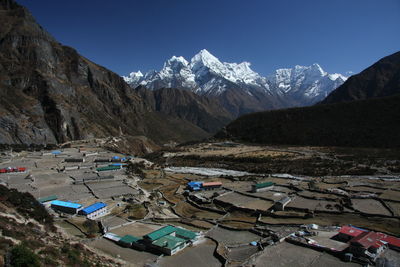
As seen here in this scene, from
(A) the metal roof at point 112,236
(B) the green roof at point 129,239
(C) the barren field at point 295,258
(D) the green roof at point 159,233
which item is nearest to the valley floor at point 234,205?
(C) the barren field at point 295,258

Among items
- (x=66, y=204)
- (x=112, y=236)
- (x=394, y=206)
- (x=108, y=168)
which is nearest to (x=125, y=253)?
(x=112, y=236)

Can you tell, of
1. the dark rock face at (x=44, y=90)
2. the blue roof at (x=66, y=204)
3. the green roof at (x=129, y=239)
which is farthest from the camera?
the dark rock face at (x=44, y=90)

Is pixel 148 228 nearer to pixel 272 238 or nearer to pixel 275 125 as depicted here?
pixel 272 238

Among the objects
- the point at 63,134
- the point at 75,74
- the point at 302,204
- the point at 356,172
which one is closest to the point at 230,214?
the point at 302,204

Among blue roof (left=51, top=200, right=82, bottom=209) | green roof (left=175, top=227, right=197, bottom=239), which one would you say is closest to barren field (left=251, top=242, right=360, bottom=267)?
green roof (left=175, top=227, right=197, bottom=239)

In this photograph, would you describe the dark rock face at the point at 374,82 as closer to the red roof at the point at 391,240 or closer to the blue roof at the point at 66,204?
the red roof at the point at 391,240

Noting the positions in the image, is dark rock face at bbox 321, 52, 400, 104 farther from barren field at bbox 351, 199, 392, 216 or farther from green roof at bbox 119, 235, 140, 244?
green roof at bbox 119, 235, 140, 244
